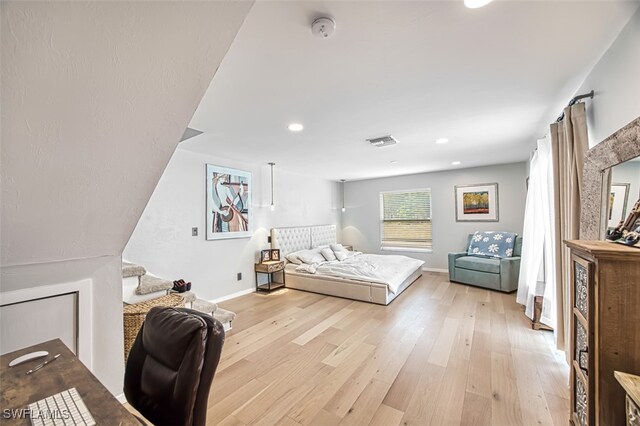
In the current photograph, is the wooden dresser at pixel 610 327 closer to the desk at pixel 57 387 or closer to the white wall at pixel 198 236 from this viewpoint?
the desk at pixel 57 387

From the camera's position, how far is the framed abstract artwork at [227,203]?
3994mm

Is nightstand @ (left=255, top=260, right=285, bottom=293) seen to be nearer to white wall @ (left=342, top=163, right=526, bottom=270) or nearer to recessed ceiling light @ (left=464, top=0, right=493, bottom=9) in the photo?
white wall @ (left=342, top=163, right=526, bottom=270)

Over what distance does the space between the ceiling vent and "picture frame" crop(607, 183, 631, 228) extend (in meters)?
2.08

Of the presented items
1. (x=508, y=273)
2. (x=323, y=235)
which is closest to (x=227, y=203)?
(x=323, y=235)

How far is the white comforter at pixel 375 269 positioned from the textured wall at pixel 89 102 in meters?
3.32

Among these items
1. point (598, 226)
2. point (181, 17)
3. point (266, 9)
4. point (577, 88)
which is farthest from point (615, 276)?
point (181, 17)

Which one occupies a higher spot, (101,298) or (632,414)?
(101,298)

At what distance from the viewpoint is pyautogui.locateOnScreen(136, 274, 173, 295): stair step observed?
8.20 feet

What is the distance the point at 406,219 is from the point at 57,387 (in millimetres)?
6407

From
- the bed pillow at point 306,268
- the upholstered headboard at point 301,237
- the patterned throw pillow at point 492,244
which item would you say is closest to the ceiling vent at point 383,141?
the bed pillow at point 306,268

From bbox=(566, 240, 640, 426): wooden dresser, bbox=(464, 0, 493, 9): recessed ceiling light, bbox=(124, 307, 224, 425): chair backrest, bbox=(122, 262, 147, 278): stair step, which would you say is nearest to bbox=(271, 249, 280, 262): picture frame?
bbox=(122, 262, 147, 278): stair step

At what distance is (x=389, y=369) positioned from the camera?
2.27 m

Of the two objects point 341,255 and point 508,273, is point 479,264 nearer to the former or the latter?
point 508,273

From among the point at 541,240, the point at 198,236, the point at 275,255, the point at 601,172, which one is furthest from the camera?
the point at 275,255
